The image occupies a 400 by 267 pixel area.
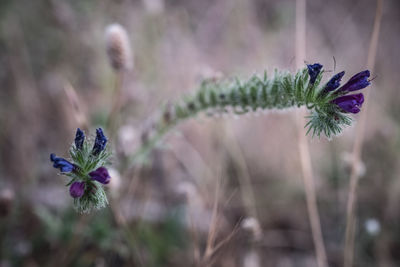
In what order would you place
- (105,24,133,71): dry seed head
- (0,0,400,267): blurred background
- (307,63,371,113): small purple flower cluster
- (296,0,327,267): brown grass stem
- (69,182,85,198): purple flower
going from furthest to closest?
(0,0,400,267): blurred background, (296,0,327,267): brown grass stem, (105,24,133,71): dry seed head, (307,63,371,113): small purple flower cluster, (69,182,85,198): purple flower

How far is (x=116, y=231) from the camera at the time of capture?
8.95ft

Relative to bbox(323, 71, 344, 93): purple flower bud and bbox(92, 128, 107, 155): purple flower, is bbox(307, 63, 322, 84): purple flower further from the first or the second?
bbox(92, 128, 107, 155): purple flower

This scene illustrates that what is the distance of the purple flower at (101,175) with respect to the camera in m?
1.35

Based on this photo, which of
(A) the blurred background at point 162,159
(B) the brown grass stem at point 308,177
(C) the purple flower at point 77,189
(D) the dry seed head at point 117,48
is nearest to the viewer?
(C) the purple flower at point 77,189

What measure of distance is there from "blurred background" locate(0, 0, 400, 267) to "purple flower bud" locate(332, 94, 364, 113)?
104cm

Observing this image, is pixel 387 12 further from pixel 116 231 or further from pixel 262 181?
pixel 116 231

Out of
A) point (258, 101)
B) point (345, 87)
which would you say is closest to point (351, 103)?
A: point (345, 87)

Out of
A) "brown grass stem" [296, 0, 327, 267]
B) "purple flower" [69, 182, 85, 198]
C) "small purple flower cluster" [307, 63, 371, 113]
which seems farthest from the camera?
"brown grass stem" [296, 0, 327, 267]

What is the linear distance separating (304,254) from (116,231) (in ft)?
5.54

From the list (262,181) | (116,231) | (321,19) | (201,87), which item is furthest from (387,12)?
(116,231)

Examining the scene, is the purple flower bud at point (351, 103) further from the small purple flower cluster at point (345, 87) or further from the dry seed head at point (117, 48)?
the dry seed head at point (117, 48)

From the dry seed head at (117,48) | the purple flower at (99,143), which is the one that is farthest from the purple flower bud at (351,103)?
the dry seed head at (117,48)

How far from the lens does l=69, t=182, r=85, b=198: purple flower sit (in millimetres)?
1325

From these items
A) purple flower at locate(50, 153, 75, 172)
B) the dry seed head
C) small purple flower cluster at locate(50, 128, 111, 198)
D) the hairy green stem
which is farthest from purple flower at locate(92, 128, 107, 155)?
the dry seed head
